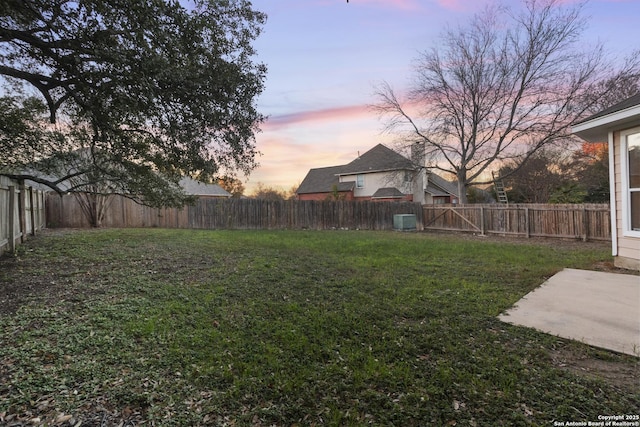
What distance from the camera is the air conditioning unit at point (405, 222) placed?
16.8 metres

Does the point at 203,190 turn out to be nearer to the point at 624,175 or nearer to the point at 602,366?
the point at 624,175

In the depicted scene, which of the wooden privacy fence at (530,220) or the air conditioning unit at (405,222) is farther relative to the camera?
the air conditioning unit at (405,222)

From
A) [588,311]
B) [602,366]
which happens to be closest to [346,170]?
[588,311]

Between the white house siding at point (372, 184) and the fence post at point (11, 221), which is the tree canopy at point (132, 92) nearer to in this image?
the fence post at point (11, 221)

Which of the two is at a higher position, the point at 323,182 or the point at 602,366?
the point at 323,182

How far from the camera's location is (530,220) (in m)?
12.8

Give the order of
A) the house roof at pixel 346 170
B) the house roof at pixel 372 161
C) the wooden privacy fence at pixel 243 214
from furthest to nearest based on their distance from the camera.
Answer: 1. the house roof at pixel 346 170
2. the house roof at pixel 372 161
3. the wooden privacy fence at pixel 243 214

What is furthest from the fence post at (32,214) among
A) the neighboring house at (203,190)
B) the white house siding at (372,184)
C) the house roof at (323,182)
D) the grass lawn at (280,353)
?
the white house siding at (372,184)

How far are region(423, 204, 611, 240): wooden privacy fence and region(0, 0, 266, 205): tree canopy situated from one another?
11536 millimetres

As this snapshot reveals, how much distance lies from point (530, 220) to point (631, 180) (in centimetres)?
Answer: 791

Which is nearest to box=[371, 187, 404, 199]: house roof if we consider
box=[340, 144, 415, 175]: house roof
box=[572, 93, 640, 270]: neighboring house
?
box=[340, 144, 415, 175]: house roof

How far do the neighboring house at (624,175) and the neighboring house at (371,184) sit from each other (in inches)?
670

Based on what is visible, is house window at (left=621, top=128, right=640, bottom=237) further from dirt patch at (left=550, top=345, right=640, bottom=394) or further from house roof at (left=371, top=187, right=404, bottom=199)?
house roof at (left=371, top=187, right=404, bottom=199)

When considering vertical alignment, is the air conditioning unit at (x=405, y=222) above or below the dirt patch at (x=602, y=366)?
above
